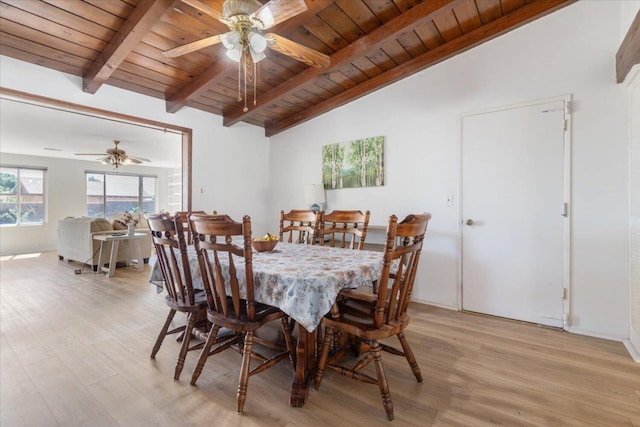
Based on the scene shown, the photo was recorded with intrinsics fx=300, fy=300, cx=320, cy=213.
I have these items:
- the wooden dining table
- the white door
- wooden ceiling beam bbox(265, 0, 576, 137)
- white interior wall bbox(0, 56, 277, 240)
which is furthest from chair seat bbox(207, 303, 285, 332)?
wooden ceiling beam bbox(265, 0, 576, 137)

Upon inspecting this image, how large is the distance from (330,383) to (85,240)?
16.9 ft

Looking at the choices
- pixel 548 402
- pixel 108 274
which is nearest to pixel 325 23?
pixel 548 402

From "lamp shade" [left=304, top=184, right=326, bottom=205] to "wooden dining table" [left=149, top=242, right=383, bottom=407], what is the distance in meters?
2.04

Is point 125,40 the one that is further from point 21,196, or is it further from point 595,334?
point 21,196

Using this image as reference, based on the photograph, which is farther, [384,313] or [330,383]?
[330,383]

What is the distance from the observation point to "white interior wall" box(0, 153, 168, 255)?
6.80 m

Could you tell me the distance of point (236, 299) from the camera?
1547 mm

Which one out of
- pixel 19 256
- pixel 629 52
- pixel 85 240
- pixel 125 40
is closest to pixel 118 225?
pixel 85 240

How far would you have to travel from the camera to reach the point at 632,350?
2.13 metres

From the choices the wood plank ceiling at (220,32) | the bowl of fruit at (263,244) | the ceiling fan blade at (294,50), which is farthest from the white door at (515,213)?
the bowl of fruit at (263,244)

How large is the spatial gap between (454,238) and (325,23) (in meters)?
2.40

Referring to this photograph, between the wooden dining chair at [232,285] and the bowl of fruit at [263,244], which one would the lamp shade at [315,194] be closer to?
the bowl of fruit at [263,244]

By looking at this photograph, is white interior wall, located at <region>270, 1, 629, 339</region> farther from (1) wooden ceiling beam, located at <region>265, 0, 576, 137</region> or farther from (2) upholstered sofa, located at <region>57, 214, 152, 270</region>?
(2) upholstered sofa, located at <region>57, 214, 152, 270</region>

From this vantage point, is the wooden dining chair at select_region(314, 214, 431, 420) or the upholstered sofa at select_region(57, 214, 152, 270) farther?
the upholstered sofa at select_region(57, 214, 152, 270)
